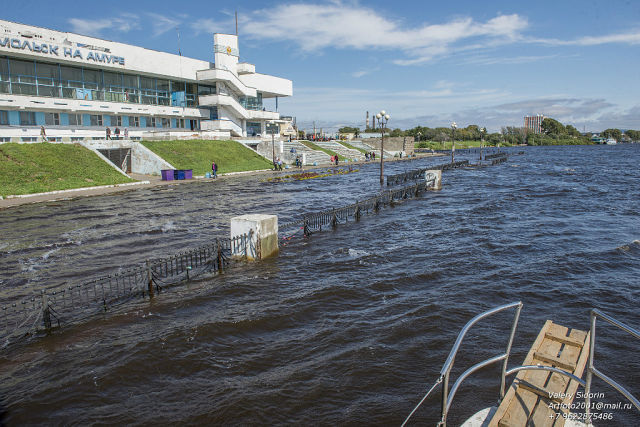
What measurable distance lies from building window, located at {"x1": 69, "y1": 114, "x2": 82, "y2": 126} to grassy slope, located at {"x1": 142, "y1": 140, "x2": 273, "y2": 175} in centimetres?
934

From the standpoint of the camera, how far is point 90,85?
47.2 meters

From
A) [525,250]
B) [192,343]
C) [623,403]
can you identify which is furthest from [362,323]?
[525,250]

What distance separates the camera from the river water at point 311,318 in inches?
257

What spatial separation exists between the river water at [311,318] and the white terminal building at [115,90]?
25.5 meters

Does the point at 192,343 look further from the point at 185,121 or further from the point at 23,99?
the point at 185,121

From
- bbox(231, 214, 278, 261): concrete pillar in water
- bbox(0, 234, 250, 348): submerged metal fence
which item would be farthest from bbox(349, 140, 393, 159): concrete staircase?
A: bbox(0, 234, 250, 348): submerged metal fence

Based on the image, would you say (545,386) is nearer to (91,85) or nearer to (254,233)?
(254,233)

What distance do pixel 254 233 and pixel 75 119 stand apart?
135 feet

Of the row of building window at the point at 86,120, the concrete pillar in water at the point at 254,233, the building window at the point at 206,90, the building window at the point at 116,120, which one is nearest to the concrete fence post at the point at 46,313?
the concrete pillar in water at the point at 254,233

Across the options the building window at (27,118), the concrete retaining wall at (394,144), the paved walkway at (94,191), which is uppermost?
the building window at (27,118)

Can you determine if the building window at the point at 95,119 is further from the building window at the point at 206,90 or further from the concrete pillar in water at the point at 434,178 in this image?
the concrete pillar in water at the point at 434,178

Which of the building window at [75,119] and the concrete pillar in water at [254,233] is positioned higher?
the building window at [75,119]

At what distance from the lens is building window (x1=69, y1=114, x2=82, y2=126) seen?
146 ft

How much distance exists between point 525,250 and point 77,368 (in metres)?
14.4
